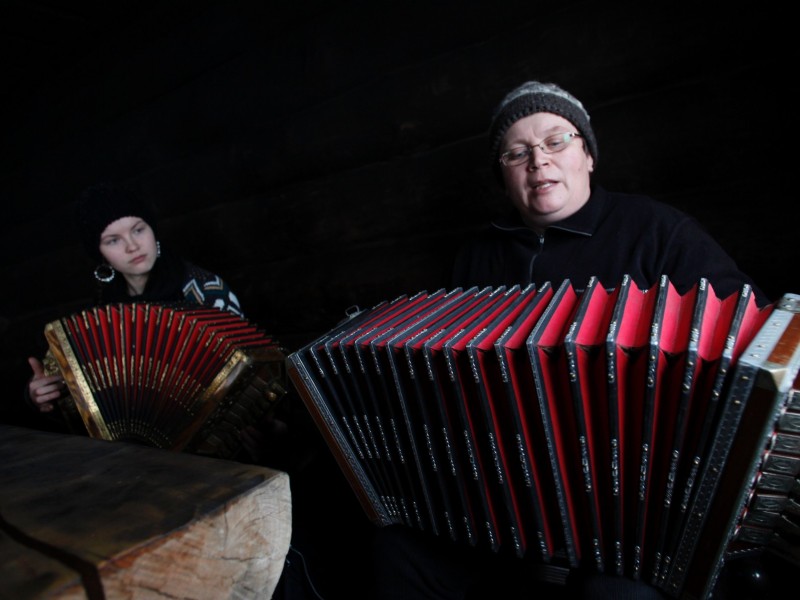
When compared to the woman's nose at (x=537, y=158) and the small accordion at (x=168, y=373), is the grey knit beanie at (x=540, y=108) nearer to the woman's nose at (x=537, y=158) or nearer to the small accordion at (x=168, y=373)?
the woman's nose at (x=537, y=158)

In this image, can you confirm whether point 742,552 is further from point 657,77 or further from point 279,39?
point 279,39

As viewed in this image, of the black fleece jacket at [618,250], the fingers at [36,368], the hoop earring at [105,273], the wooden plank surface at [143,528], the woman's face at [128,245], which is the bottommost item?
the fingers at [36,368]

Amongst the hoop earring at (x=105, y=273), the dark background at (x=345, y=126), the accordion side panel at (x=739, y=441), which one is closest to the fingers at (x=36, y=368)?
the dark background at (x=345, y=126)

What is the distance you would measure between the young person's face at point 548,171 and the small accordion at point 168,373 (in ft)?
2.77

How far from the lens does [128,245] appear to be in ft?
6.93

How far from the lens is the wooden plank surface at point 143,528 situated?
47 cm

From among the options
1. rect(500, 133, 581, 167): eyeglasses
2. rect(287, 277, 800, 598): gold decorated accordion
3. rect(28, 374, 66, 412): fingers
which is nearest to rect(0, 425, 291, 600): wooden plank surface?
rect(287, 277, 800, 598): gold decorated accordion

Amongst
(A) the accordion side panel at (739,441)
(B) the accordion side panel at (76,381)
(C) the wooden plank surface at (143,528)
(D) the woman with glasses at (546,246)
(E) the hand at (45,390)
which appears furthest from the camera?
(E) the hand at (45,390)

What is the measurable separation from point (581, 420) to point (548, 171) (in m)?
0.75

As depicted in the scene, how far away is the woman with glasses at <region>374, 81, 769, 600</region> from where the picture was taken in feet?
3.98

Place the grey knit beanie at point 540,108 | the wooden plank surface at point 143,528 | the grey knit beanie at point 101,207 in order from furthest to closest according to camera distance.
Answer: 1. the grey knit beanie at point 101,207
2. the grey knit beanie at point 540,108
3. the wooden plank surface at point 143,528

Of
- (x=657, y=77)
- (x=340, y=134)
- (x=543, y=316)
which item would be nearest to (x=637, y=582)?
(x=543, y=316)

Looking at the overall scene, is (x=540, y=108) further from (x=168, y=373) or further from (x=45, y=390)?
(x=45, y=390)

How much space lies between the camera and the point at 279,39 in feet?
7.77
